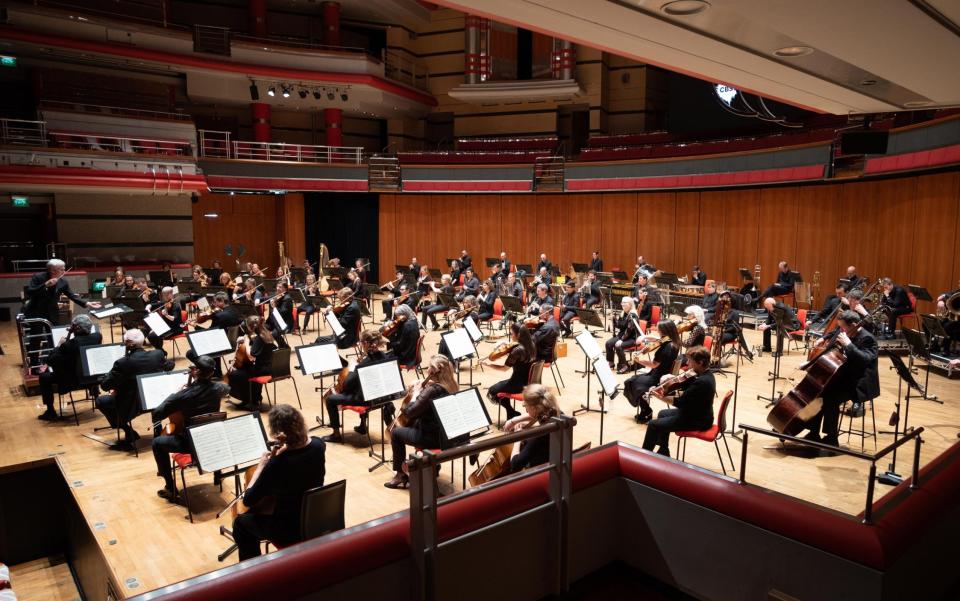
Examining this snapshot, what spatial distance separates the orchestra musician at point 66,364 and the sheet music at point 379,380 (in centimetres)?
370

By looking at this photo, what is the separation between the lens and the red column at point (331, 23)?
73.5 feet


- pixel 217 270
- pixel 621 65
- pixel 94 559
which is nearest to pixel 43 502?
pixel 94 559

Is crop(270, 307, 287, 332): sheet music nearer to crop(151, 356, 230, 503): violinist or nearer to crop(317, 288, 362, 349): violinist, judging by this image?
crop(317, 288, 362, 349): violinist

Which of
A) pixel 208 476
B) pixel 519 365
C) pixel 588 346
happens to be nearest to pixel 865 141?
pixel 588 346

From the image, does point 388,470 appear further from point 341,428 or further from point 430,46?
point 430,46

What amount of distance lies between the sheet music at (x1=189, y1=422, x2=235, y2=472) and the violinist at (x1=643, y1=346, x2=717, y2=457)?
3631 millimetres

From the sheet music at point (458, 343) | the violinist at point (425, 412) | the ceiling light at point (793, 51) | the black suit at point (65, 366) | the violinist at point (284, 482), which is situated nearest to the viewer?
the ceiling light at point (793, 51)

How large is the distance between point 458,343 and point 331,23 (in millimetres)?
18339

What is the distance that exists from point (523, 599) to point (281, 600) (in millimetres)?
1540

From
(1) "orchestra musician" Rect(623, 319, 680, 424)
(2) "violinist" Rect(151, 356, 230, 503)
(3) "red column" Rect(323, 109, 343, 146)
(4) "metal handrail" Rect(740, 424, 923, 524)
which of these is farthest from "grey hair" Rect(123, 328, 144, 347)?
(3) "red column" Rect(323, 109, 343, 146)

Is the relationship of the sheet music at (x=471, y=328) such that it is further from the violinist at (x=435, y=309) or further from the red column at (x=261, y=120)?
the red column at (x=261, y=120)

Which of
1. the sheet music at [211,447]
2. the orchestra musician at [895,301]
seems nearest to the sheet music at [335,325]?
the sheet music at [211,447]

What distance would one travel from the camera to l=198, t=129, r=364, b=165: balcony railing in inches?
798

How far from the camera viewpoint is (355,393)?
→ 6.72 metres
